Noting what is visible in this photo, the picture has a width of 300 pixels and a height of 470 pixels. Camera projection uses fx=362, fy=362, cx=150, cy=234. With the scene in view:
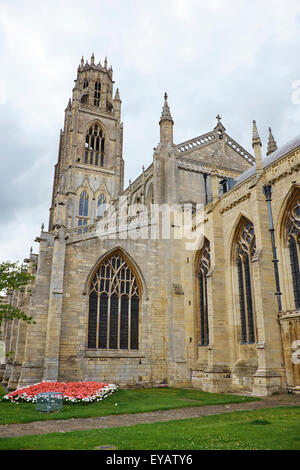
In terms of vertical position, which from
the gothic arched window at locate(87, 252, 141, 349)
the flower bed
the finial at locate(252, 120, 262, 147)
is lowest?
the flower bed

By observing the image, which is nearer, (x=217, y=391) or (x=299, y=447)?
(x=299, y=447)

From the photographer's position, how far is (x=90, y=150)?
52.1m

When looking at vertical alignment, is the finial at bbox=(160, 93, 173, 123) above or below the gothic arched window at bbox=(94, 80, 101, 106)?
below

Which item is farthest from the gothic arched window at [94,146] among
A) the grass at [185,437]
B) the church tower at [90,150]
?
the grass at [185,437]

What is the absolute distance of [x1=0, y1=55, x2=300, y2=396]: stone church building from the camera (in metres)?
15.9

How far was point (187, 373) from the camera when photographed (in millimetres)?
20672

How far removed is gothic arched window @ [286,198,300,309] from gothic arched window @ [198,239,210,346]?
640 cm

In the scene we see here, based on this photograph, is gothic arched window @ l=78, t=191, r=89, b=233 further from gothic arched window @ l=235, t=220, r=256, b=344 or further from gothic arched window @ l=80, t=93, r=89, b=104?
gothic arched window @ l=235, t=220, r=256, b=344

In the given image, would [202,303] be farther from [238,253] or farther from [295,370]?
[295,370]

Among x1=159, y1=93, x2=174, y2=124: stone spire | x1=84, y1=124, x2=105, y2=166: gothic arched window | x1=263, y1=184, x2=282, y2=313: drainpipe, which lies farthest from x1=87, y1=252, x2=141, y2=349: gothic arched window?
x1=84, y1=124, x2=105, y2=166: gothic arched window

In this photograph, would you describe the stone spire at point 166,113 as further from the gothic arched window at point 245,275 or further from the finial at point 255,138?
the gothic arched window at point 245,275

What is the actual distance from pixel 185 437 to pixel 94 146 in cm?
4926

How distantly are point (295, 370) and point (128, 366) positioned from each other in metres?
9.50
